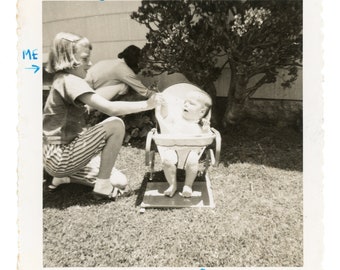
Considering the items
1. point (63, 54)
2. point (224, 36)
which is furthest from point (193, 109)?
point (63, 54)

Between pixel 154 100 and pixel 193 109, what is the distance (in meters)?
0.25

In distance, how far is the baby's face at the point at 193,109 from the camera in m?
2.31

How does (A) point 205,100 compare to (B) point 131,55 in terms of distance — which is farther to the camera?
(B) point 131,55

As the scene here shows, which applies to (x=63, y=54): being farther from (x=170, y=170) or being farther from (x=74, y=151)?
(x=170, y=170)

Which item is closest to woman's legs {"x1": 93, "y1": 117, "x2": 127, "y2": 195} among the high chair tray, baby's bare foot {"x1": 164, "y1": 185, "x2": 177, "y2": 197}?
the high chair tray

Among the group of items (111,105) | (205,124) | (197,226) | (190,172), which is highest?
(111,105)

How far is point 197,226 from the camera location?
78.3 inches

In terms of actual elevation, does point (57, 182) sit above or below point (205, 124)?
below

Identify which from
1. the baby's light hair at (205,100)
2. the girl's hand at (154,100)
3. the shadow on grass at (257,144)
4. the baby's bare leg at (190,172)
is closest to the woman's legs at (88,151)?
the girl's hand at (154,100)

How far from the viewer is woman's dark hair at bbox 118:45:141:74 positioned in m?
2.46

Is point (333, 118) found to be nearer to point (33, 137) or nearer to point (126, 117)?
point (126, 117)

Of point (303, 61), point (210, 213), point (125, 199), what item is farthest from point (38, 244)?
point (303, 61)

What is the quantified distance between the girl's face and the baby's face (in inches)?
25.0

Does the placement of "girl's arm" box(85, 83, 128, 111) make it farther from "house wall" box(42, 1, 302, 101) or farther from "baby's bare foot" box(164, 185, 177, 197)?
"baby's bare foot" box(164, 185, 177, 197)
